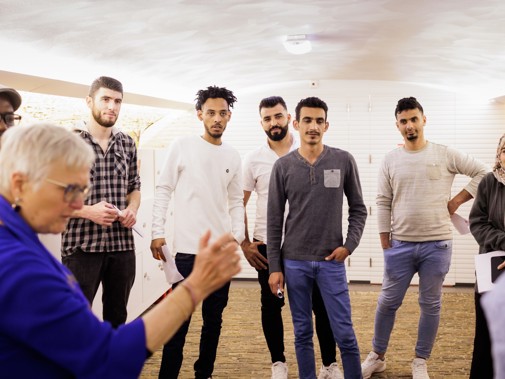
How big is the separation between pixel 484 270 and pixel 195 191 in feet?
5.86

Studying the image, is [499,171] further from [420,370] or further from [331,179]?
[420,370]

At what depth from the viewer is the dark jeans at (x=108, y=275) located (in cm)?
302

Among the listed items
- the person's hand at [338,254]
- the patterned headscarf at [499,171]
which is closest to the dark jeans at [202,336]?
the person's hand at [338,254]

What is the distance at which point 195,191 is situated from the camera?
3.42 metres

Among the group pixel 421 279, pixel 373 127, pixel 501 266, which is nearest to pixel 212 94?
pixel 421 279

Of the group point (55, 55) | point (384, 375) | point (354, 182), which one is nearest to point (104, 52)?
point (55, 55)

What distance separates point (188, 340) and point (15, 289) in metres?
3.84

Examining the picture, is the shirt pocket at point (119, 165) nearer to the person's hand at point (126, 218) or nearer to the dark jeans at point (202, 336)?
the person's hand at point (126, 218)

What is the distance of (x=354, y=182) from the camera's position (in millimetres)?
3307

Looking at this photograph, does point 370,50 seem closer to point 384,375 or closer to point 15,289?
point 384,375

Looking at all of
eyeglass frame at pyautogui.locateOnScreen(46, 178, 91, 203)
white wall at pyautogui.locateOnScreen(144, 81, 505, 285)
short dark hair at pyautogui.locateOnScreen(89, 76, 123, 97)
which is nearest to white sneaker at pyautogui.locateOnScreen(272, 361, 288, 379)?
short dark hair at pyautogui.locateOnScreen(89, 76, 123, 97)

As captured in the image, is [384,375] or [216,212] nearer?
[216,212]

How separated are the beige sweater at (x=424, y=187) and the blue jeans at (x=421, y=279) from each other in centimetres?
7

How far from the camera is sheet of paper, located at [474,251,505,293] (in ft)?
9.72
